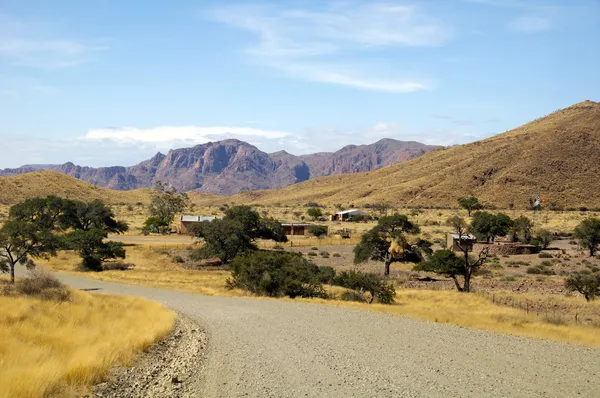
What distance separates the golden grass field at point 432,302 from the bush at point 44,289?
1044 cm

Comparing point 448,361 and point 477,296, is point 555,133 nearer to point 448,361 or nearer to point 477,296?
point 477,296

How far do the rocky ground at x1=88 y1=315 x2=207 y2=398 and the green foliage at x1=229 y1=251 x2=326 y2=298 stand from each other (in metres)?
16.9

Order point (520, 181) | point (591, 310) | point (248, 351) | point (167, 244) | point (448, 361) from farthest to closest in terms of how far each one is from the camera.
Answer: point (520, 181) < point (167, 244) < point (591, 310) < point (248, 351) < point (448, 361)

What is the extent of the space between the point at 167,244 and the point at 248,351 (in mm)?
54949

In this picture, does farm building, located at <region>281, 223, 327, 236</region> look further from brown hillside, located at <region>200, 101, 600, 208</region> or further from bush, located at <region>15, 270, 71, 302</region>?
bush, located at <region>15, 270, 71, 302</region>

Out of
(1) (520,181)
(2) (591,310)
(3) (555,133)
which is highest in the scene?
(3) (555,133)

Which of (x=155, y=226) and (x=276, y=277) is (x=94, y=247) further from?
(x=155, y=226)

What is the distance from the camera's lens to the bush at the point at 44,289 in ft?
78.4

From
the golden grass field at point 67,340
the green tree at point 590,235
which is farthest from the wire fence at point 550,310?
the green tree at point 590,235

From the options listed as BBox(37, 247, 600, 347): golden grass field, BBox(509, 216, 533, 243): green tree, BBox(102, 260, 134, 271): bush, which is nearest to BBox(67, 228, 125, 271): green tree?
BBox(102, 260, 134, 271): bush

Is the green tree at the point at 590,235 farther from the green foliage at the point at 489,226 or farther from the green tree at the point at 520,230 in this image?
the green tree at the point at 520,230

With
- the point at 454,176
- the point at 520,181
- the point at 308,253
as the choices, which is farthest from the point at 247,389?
the point at 454,176

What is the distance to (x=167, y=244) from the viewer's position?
68375 mm

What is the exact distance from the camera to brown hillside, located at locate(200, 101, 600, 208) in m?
120
